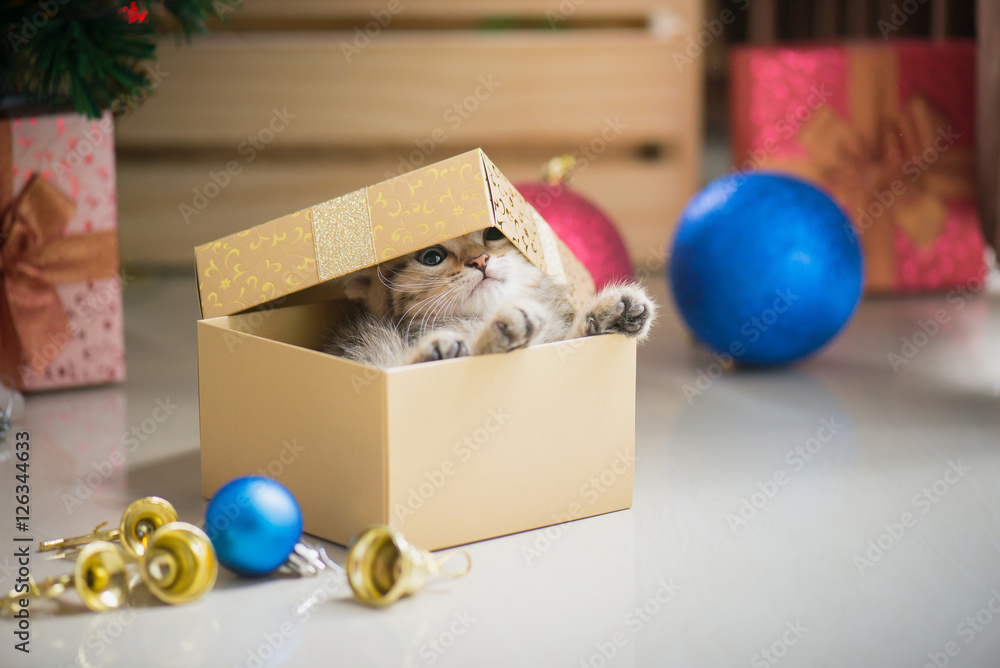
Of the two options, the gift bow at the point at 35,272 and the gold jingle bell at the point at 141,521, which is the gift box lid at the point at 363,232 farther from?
the gift bow at the point at 35,272

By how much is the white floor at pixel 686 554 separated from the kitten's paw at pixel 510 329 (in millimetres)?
222

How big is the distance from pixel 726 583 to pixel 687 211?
883mm

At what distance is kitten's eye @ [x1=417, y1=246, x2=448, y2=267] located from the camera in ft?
3.72

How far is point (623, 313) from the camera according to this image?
3.40 feet

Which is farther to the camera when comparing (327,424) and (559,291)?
(559,291)

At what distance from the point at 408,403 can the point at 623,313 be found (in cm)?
27

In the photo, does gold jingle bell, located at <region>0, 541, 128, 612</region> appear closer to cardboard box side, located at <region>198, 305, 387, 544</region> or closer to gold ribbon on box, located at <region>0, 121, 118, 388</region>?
cardboard box side, located at <region>198, 305, 387, 544</region>

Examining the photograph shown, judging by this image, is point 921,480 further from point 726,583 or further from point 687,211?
point 687,211

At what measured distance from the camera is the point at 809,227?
1562mm

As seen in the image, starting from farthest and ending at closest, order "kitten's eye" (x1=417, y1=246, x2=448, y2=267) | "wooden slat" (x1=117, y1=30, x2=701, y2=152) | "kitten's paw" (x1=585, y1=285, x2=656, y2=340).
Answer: "wooden slat" (x1=117, y1=30, x2=701, y2=152) < "kitten's eye" (x1=417, y1=246, x2=448, y2=267) < "kitten's paw" (x1=585, y1=285, x2=656, y2=340)

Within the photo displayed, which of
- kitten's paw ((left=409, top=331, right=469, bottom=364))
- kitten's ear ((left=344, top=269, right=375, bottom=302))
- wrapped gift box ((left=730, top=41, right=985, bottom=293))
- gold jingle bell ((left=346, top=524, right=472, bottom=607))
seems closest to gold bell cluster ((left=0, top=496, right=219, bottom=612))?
gold jingle bell ((left=346, top=524, right=472, bottom=607))

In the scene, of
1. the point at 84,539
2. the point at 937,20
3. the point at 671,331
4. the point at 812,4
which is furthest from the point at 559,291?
the point at 812,4

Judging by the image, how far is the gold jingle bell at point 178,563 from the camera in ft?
2.78

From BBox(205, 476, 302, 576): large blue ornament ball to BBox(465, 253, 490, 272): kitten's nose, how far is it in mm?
360
